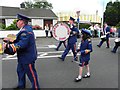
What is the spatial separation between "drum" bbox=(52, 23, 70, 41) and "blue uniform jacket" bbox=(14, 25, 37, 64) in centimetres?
362

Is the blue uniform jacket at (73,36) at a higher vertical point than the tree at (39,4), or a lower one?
lower

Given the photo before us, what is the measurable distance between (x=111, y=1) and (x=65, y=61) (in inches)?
2470

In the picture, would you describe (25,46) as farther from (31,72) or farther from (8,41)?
(31,72)

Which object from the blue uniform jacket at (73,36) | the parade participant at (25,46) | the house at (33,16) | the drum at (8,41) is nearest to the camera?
the drum at (8,41)

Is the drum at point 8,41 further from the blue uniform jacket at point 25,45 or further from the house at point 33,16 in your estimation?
the house at point 33,16

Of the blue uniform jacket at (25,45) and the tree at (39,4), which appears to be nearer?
the blue uniform jacket at (25,45)

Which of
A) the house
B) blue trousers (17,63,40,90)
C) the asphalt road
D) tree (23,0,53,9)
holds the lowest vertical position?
the asphalt road

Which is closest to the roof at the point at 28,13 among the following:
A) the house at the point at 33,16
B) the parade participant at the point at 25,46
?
the house at the point at 33,16

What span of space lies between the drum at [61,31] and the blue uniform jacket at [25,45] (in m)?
3.62

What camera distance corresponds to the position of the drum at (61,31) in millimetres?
8387

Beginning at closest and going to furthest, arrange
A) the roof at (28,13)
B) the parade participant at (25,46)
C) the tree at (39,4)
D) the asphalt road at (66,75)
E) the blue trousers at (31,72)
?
the parade participant at (25,46) → the blue trousers at (31,72) → the asphalt road at (66,75) → the roof at (28,13) → the tree at (39,4)

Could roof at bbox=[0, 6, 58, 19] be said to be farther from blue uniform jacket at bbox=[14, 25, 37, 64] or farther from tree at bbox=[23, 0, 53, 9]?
blue uniform jacket at bbox=[14, 25, 37, 64]

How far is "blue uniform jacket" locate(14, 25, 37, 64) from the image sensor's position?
4.61 metres

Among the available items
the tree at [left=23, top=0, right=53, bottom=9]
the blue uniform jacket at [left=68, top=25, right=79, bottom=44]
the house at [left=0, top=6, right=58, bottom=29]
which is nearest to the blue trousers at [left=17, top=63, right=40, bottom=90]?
the blue uniform jacket at [left=68, top=25, right=79, bottom=44]
